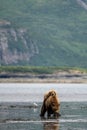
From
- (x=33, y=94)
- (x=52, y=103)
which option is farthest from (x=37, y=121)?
(x=33, y=94)

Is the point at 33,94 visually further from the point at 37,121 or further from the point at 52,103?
the point at 37,121

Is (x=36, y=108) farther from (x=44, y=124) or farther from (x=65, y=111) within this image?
(x=44, y=124)

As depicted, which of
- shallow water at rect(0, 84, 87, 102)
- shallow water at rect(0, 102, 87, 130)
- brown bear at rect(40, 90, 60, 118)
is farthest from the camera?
shallow water at rect(0, 84, 87, 102)

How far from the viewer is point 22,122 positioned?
169 ft

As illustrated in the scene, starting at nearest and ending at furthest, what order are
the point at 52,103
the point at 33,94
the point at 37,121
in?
the point at 37,121, the point at 52,103, the point at 33,94

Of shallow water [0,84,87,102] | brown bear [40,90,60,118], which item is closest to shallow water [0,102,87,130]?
brown bear [40,90,60,118]

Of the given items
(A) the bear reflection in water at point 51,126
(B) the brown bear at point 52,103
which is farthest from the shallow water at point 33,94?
(A) the bear reflection in water at point 51,126

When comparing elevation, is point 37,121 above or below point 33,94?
above

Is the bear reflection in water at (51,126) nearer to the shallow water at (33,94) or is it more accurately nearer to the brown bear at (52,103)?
the brown bear at (52,103)

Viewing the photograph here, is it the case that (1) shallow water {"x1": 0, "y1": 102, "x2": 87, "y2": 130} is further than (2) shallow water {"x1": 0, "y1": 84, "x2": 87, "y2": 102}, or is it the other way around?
(2) shallow water {"x1": 0, "y1": 84, "x2": 87, "y2": 102}

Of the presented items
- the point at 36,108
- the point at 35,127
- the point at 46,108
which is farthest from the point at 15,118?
the point at 36,108

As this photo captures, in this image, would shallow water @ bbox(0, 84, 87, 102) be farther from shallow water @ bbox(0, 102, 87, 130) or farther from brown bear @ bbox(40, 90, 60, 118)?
brown bear @ bbox(40, 90, 60, 118)

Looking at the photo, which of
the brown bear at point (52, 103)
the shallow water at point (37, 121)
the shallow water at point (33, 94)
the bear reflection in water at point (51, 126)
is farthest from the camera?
the shallow water at point (33, 94)

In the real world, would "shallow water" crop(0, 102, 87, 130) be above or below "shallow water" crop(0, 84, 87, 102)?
above
